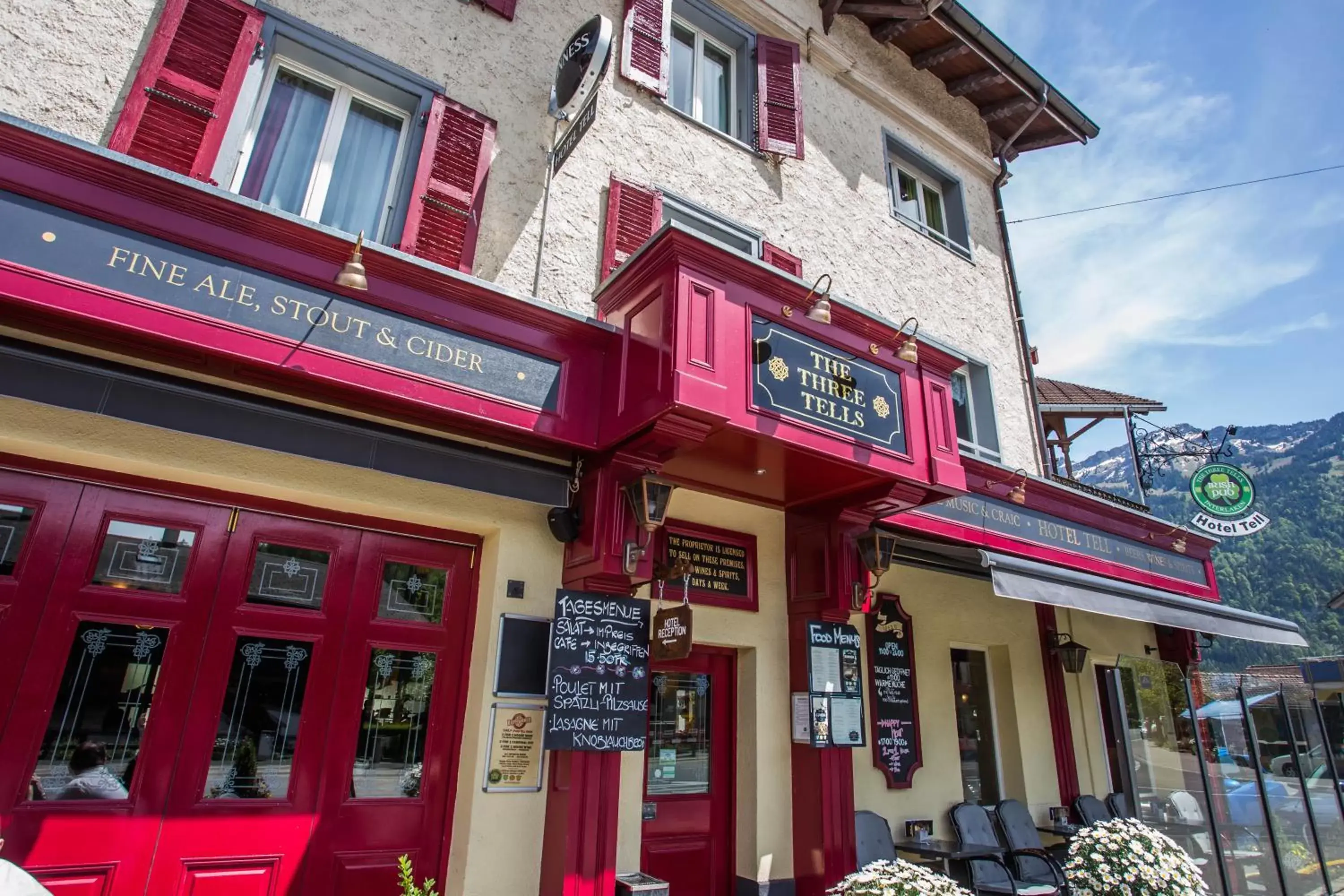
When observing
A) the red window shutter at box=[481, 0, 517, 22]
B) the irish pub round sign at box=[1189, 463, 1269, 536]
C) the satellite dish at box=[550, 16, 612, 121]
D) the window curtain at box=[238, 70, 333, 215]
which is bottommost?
the irish pub round sign at box=[1189, 463, 1269, 536]

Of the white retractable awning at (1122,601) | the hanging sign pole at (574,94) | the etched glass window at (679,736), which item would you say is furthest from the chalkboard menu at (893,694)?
the hanging sign pole at (574,94)

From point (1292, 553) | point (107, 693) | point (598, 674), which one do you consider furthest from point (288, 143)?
point (1292, 553)

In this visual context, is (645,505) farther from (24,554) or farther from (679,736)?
(24,554)

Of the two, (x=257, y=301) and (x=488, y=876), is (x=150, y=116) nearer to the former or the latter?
(x=257, y=301)

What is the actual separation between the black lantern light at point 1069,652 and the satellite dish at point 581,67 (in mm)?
7677

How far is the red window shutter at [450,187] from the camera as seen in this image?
5348mm

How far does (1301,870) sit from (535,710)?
8.21 m

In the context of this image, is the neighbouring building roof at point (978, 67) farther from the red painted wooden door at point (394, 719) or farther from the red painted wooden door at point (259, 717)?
the red painted wooden door at point (259, 717)

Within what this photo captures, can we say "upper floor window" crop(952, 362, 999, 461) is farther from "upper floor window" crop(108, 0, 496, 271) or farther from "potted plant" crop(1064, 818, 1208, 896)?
"upper floor window" crop(108, 0, 496, 271)

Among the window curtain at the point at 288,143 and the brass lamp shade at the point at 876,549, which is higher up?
the window curtain at the point at 288,143

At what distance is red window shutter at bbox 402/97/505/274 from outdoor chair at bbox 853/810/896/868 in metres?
5.45

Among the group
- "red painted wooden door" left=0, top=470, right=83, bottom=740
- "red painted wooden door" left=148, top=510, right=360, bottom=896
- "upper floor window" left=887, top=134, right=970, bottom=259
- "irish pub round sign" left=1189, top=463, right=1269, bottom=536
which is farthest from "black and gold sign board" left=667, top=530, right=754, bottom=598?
"irish pub round sign" left=1189, top=463, right=1269, bottom=536

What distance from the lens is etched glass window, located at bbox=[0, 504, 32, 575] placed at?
392 centimetres

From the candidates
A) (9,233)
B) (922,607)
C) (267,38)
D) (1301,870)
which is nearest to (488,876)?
(9,233)
